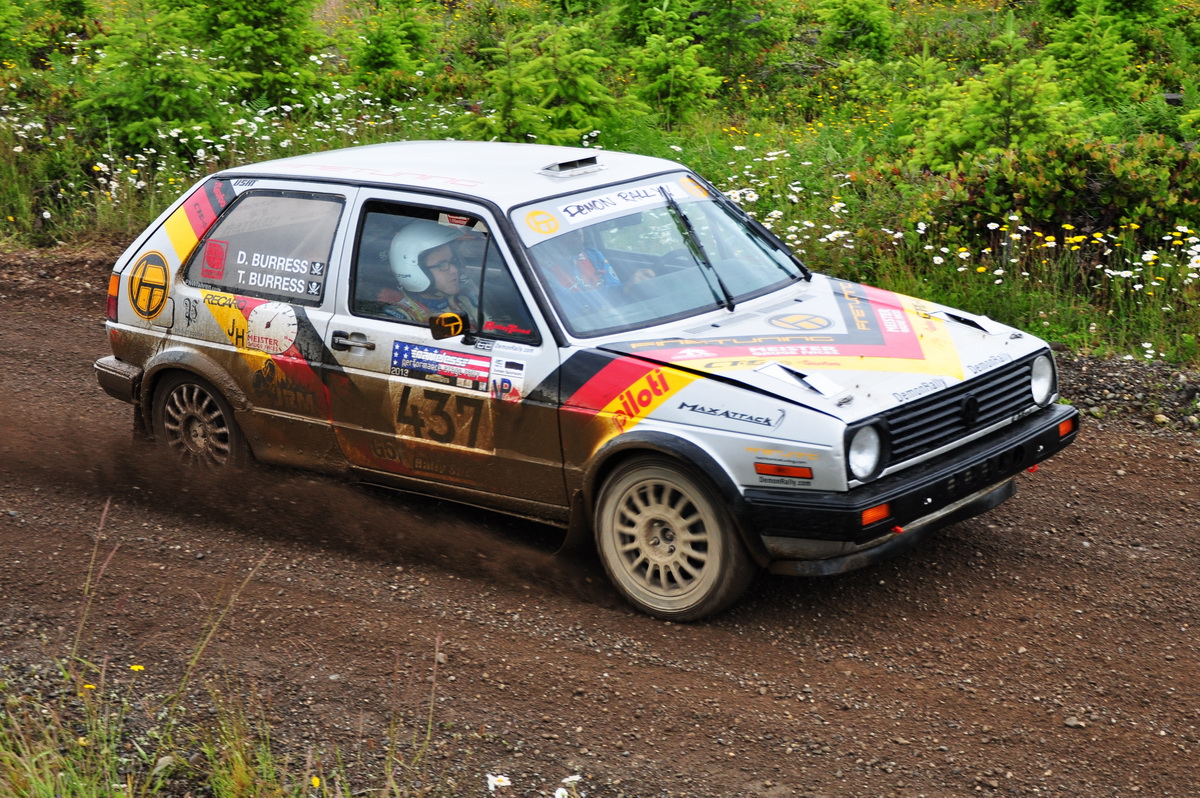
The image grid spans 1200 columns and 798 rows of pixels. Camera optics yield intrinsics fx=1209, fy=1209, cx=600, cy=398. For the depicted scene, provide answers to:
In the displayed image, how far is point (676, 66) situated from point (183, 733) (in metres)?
10.4

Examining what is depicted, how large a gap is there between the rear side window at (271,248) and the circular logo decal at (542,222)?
41.3 inches

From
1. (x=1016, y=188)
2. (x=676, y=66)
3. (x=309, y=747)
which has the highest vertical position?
(x=676, y=66)

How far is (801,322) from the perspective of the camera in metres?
5.29

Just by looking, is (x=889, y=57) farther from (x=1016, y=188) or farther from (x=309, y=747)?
(x=309, y=747)

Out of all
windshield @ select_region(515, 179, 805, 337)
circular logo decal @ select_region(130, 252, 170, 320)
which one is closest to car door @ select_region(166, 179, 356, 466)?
circular logo decal @ select_region(130, 252, 170, 320)

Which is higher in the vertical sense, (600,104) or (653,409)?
(600,104)

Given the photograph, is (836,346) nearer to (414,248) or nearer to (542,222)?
(542,222)

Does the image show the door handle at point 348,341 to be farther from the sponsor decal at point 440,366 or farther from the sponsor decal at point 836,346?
the sponsor decal at point 836,346

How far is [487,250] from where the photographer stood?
5316mm

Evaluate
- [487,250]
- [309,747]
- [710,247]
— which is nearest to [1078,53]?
[710,247]

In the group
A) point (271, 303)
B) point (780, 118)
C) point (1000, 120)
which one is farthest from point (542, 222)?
point (780, 118)

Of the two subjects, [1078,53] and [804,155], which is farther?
[1078,53]

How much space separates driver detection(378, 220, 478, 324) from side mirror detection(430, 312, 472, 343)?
0.08 m

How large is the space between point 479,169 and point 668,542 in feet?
6.89
